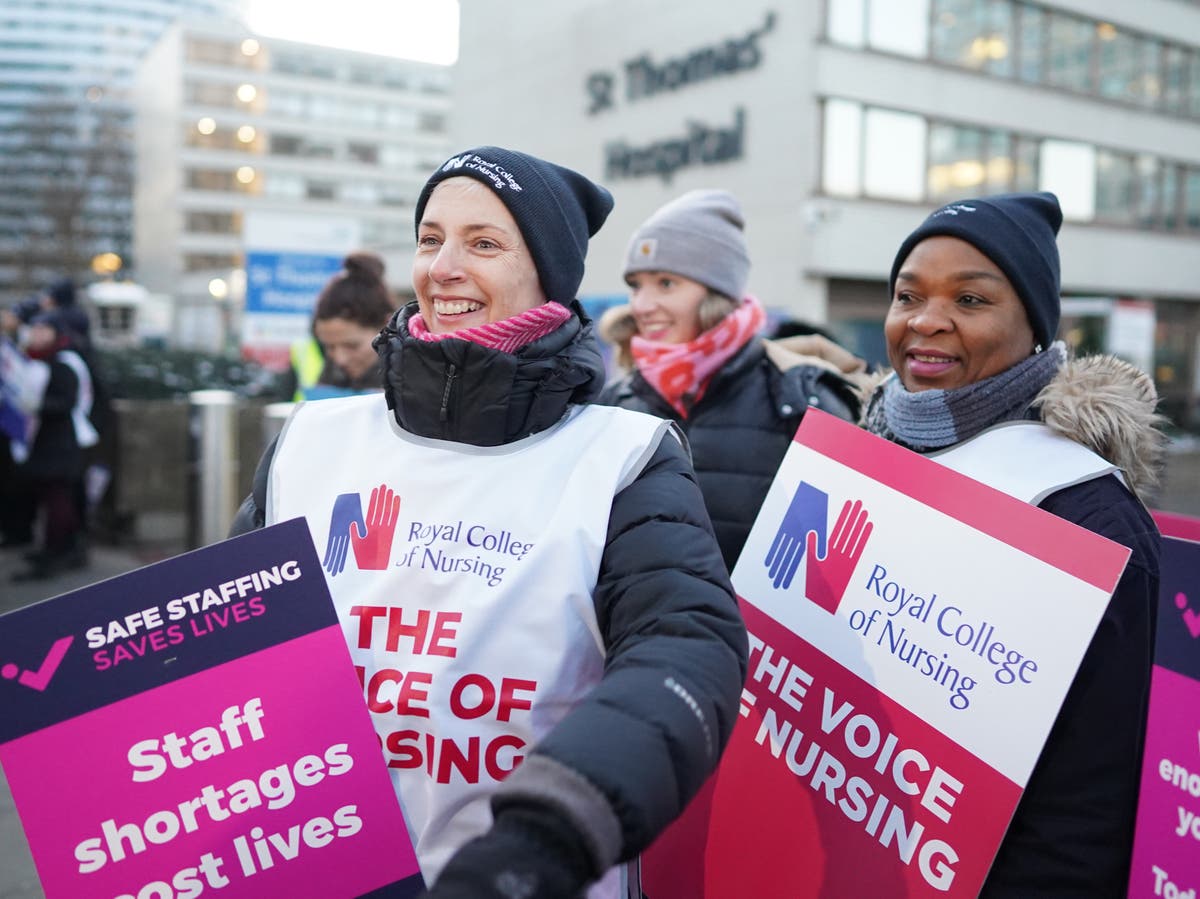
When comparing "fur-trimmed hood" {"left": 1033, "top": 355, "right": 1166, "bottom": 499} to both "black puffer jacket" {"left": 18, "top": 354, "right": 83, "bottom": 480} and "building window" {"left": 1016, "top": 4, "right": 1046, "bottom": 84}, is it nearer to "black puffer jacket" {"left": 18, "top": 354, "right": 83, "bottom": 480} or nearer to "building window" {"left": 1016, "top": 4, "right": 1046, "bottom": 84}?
"black puffer jacket" {"left": 18, "top": 354, "right": 83, "bottom": 480}

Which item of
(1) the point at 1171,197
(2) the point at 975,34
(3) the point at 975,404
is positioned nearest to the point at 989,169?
(2) the point at 975,34

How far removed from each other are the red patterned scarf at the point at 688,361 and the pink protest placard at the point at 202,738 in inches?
72.5

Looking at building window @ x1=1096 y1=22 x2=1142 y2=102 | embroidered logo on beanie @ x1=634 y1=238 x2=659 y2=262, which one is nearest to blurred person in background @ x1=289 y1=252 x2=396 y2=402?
embroidered logo on beanie @ x1=634 y1=238 x2=659 y2=262

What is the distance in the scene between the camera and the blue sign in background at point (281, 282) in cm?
1024

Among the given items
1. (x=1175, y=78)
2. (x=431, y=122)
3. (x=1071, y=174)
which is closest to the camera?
(x=1071, y=174)

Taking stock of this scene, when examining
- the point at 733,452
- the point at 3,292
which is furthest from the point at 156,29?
the point at 733,452

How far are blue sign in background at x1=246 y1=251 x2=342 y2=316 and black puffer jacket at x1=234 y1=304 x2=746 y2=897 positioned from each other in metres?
8.85

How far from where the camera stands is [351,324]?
4473 mm

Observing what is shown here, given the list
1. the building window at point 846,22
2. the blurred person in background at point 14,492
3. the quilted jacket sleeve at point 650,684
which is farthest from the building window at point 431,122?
the quilted jacket sleeve at point 650,684

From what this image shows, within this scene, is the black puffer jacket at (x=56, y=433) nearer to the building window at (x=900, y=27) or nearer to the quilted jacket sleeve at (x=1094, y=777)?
the quilted jacket sleeve at (x=1094, y=777)

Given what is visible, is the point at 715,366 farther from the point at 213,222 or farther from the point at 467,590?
the point at 213,222

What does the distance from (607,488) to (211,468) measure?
641cm

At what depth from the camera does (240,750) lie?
1.49m

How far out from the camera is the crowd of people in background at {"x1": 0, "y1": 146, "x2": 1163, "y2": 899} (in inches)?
46.2
